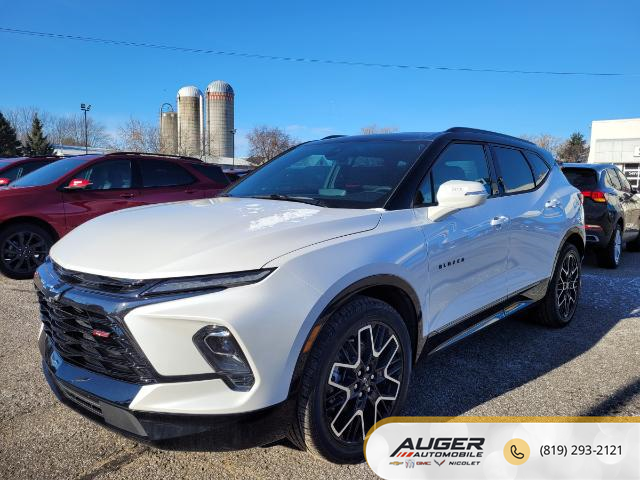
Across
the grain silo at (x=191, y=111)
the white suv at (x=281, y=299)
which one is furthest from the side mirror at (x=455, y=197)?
the grain silo at (x=191, y=111)

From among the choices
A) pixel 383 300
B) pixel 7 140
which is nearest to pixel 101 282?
pixel 383 300

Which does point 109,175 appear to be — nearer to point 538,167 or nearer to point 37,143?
point 538,167

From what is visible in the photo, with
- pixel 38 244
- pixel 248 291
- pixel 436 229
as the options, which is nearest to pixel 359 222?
pixel 436 229

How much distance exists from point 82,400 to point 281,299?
0.97m

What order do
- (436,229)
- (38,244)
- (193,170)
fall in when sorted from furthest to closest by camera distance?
(193,170)
(38,244)
(436,229)

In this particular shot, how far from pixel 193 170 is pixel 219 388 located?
6254 mm

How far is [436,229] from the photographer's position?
9.30 ft

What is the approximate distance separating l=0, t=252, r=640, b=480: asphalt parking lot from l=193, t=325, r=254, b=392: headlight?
69 centimetres

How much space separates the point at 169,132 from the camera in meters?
70.8

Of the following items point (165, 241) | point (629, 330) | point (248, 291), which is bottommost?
point (629, 330)

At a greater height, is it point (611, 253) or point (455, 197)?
point (455, 197)

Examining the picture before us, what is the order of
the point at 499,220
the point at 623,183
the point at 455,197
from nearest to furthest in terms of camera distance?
1. the point at 455,197
2. the point at 499,220
3. the point at 623,183

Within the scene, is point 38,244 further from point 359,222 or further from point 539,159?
point 539,159

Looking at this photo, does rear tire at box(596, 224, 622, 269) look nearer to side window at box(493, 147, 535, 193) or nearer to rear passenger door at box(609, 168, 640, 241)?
rear passenger door at box(609, 168, 640, 241)
